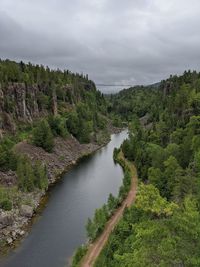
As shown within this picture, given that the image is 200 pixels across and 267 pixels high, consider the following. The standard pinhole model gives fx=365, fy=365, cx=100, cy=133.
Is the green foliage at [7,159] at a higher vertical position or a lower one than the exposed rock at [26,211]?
higher

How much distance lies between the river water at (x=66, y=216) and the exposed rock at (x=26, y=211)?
227 cm

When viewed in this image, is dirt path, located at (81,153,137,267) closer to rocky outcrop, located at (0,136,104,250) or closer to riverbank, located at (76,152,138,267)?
riverbank, located at (76,152,138,267)

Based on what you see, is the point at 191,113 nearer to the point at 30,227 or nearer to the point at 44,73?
the point at 30,227

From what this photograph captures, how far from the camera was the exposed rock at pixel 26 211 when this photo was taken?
68000mm

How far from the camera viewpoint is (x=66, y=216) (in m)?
69.8

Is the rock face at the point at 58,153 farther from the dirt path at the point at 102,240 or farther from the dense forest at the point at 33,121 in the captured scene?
the dirt path at the point at 102,240

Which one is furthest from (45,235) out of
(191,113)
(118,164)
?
(191,113)

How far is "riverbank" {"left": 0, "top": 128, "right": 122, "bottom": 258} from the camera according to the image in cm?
6117

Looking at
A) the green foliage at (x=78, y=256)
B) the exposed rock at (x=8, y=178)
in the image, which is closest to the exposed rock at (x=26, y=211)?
the exposed rock at (x=8, y=178)

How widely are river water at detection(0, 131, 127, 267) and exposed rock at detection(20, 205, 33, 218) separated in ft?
7.46

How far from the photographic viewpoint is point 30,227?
64688 mm

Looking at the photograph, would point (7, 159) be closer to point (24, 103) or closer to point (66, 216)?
point (66, 216)

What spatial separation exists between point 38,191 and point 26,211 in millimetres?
11905

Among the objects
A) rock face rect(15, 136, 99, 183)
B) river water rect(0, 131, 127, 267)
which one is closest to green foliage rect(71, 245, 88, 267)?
river water rect(0, 131, 127, 267)
